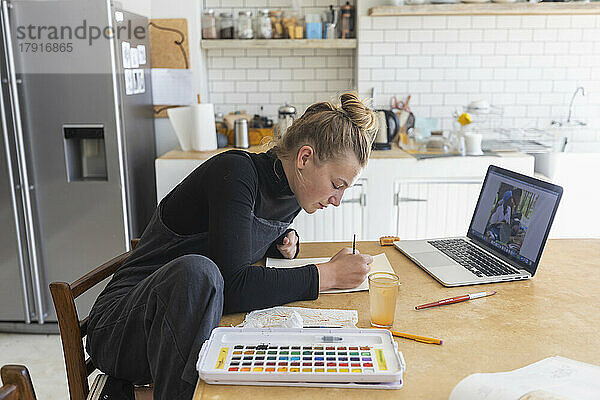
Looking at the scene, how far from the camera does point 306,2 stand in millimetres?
4199

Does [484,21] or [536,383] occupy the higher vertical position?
[484,21]

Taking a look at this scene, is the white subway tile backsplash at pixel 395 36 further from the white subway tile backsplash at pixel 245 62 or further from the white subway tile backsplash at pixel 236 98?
the white subway tile backsplash at pixel 236 98

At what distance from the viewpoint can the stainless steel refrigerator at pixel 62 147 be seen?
3.22m

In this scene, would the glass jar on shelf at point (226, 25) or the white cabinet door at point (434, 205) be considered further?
the glass jar on shelf at point (226, 25)

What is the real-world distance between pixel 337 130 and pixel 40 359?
2.43m

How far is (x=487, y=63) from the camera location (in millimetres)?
4133

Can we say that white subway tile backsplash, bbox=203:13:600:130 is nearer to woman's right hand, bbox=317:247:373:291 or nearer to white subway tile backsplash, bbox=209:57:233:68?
white subway tile backsplash, bbox=209:57:233:68

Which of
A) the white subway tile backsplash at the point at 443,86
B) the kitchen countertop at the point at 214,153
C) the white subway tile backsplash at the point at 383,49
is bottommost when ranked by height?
the kitchen countertop at the point at 214,153

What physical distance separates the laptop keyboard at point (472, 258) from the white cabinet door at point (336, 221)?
1.70 m

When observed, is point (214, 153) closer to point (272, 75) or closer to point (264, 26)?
point (272, 75)

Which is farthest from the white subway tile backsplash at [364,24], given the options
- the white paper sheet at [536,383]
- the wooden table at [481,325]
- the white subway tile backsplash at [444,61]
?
the white paper sheet at [536,383]

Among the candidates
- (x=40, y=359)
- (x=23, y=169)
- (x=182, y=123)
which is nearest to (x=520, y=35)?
(x=182, y=123)

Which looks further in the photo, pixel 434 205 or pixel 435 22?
pixel 435 22

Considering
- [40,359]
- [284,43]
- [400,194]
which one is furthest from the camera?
[284,43]
